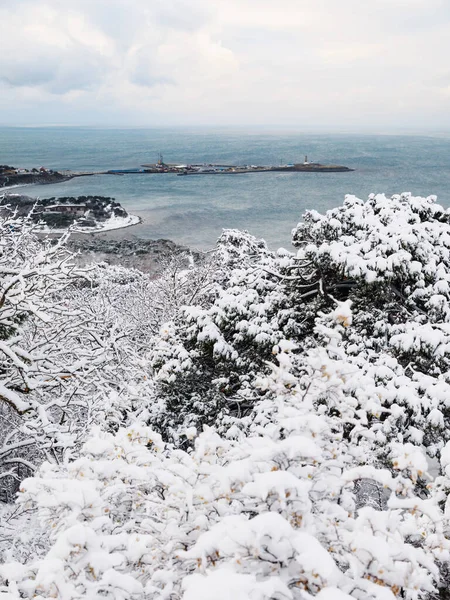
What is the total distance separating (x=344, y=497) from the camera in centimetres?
301

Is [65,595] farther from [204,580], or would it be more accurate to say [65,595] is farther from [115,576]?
[204,580]

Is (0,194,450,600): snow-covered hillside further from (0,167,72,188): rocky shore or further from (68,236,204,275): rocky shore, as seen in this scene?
(0,167,72,188): rocky shore

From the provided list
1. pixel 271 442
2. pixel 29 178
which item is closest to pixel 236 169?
pixel 29 178

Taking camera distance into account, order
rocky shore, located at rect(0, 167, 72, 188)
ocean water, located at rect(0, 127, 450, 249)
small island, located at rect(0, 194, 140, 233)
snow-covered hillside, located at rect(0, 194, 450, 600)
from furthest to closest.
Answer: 1. rocky shore, located at rect(0, 167, 72, 188)
2. ocean water, located at rect(0, 127, 450, 249)
3. small island, located at rect(0, 194, 140, 233)
4. snow-covered hillside, located at rect(0, 194, 450, 600)

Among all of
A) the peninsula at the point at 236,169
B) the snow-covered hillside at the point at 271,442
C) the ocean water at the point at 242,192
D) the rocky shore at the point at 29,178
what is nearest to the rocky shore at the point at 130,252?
the ocean water at the point at 242,192

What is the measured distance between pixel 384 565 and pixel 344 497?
85cm

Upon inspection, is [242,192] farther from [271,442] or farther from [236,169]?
[271,442]

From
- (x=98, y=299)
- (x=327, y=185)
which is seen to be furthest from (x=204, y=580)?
(x=327, y=185)

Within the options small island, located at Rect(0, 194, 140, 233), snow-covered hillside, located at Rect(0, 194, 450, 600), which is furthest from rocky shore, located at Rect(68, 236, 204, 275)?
snow-covered hillside, located at Rect(0, 194, 450, 600)

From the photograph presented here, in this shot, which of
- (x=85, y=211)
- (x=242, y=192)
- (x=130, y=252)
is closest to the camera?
(x=130, y=252)

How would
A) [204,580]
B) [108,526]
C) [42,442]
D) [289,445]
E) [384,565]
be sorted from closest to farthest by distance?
[204,580]
[384,565]
[289,445]
[108,526]
[42,442]

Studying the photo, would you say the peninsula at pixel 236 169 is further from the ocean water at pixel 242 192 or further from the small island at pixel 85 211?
the small island at pixel 85 211

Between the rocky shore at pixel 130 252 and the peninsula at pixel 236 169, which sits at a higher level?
the peninsula at pixel 236 169

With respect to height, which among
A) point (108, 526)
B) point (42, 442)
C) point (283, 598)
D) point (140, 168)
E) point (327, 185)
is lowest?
point (42, 442)
